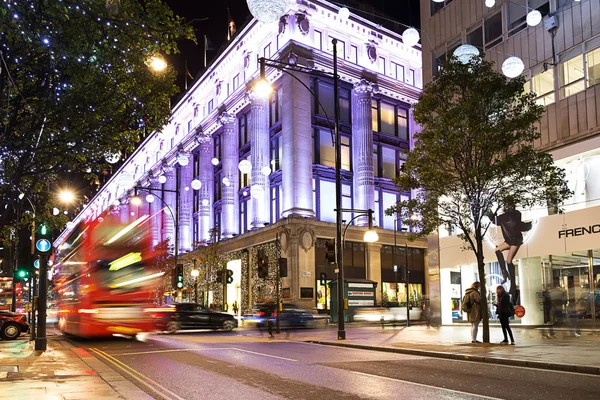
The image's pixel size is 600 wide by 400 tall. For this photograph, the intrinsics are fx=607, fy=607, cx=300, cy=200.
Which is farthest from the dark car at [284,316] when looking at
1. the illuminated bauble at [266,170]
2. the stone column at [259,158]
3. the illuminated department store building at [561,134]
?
the stone column at [259,158]

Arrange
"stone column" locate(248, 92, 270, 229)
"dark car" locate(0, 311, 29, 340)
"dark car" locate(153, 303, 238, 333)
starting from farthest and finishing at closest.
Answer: "stone column" locate(248, 92, 270, 229) → "dark car" locate(153, 303, 238, 333) → "dark car" locate(0, 311, 29, 340)

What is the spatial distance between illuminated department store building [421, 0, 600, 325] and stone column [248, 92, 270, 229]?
2749cm

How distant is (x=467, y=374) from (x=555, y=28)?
1790cm

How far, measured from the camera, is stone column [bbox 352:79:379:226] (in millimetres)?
54844

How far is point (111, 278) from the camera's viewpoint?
890 inches

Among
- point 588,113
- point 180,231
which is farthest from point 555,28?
point 180,231

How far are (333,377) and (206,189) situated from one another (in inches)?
2207

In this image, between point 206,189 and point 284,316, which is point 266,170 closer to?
point 206,189

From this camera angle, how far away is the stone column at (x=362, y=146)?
2159 inches

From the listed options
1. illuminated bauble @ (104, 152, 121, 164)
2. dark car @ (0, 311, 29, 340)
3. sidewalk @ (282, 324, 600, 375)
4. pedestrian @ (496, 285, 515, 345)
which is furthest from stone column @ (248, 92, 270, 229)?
pedestrian @ (496, 285, 515, 345)

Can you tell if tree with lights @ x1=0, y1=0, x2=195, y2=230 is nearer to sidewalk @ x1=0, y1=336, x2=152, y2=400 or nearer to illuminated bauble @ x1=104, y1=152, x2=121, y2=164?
illuminated bauble @ x1=104, y1=152, x2=121, y2=164

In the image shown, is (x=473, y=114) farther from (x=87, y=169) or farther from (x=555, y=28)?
(x=87, y=169)

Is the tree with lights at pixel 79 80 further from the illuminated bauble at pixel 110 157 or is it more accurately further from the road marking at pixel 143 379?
the road marking at pixel 143 379

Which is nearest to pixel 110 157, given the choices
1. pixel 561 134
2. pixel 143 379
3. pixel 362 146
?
pixel 143 379
